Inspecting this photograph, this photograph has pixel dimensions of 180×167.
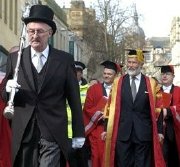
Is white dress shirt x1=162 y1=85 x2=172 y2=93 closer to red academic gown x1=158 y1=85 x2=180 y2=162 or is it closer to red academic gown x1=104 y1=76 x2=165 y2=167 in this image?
red academic gown x1=158 y1=85 x2=180 y2=162

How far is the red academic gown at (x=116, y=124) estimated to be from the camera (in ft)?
28.3

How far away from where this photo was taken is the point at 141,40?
67.8 meters

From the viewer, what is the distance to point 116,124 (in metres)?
8.85

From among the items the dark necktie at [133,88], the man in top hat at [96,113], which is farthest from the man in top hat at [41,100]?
the man in top hat at [96,113]

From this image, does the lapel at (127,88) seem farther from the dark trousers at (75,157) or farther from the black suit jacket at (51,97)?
the black suit jacket at (51,97)

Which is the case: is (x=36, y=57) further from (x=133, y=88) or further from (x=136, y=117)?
(x=133, y=88)

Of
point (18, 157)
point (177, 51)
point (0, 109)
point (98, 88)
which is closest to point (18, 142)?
point (18, 157)

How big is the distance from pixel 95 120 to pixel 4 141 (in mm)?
3847

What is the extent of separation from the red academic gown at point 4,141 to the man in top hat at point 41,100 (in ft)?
5.38

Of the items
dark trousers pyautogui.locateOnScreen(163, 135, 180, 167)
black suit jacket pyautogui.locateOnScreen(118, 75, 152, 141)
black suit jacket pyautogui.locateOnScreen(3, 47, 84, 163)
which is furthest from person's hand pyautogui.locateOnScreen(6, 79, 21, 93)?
dark trousers pyautogui.locateOnScreen(163, 135, 180, 167)

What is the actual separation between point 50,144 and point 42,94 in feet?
1.38

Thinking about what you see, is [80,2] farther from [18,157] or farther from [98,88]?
[18,157]

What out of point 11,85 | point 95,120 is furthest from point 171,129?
point 11,85

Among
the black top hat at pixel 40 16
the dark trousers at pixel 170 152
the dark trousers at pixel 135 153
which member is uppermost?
the black top hat at pixel 40 16
